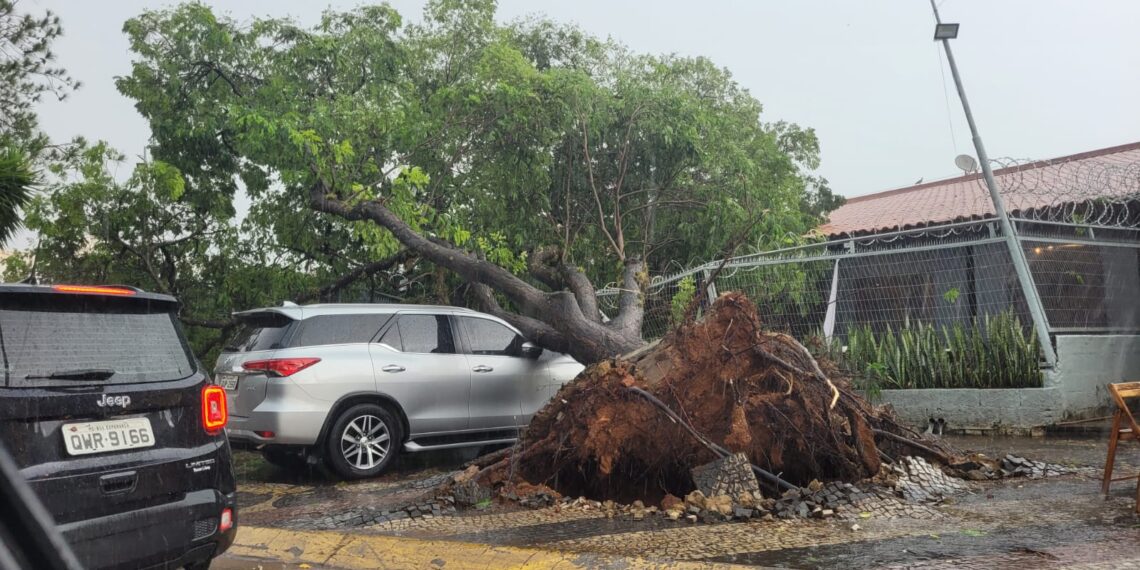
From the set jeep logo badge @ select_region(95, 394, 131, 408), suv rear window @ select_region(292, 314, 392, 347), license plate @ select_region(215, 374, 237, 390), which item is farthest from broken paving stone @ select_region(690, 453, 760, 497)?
license plate @ select_region(215, 374, 237, 390)

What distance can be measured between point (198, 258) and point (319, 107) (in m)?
3.47

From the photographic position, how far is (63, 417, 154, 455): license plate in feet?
12.4

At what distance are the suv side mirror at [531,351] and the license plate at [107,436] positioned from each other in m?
5.76

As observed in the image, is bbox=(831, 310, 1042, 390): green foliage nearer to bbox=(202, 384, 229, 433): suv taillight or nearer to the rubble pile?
the rubble pile

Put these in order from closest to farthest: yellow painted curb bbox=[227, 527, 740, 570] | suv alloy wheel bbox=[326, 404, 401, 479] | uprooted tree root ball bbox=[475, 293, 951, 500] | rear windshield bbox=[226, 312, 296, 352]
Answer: yellow painted curb bbox=[227, 527, 740, 570], uprooted tree root ball bbox=[475, 293, 951, 500], suv alloy wheel bbox=[326, 404, 401, 479], rear windshield bbox=[226, 312, 296, 352]

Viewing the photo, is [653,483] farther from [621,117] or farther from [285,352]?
[621,117]

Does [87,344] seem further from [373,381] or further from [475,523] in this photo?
[373,381]

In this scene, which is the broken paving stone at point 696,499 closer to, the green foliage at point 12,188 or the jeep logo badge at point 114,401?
the jeep logo badge at point 114,401

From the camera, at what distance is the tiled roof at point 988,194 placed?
36.8ft

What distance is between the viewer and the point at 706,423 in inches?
262

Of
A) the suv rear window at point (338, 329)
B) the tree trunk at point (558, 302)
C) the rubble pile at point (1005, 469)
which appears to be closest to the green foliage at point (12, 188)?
the tree trunk at point (558, 302)

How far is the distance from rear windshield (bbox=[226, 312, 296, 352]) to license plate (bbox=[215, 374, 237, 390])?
0.28 m

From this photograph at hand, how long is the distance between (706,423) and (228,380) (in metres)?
4.47

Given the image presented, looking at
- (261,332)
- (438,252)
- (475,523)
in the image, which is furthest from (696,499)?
(438,252)
